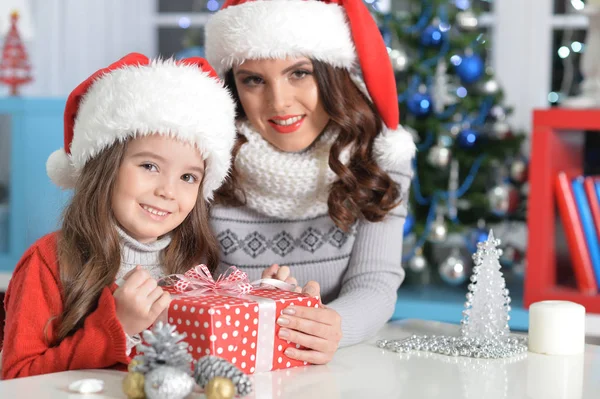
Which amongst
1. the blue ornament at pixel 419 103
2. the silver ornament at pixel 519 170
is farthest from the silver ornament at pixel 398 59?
the silver ornament at pixel 519 170

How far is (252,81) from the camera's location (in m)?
1.69

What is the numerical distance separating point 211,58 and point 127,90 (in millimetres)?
434

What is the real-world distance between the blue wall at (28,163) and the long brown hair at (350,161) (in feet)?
4.41

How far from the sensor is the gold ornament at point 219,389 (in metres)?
0.92

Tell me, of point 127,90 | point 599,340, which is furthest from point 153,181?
point 599,340

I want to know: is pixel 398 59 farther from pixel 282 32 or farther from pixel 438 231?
pixel 282 32

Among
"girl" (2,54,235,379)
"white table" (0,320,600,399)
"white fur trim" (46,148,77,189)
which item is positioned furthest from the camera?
"white fur trim" (46,148,77,189)

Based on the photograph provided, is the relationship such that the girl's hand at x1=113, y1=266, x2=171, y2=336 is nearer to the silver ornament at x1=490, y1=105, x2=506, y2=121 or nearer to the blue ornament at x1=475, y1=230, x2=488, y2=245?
the blue ornament at x1=475, y1=230, x2=488, y2=245

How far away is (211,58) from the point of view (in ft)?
5.74

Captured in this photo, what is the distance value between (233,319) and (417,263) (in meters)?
1.74

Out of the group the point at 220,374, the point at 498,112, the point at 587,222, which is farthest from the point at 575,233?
the point at 220,374

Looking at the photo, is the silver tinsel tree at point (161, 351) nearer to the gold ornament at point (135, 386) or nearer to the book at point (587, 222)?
the gold ornament at point (135, 386)

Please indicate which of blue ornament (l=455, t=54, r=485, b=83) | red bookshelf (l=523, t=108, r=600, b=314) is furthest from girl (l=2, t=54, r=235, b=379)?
blue ornament (l=455, t=54, r=485, b=83)

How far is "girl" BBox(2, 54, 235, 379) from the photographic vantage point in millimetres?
1179
